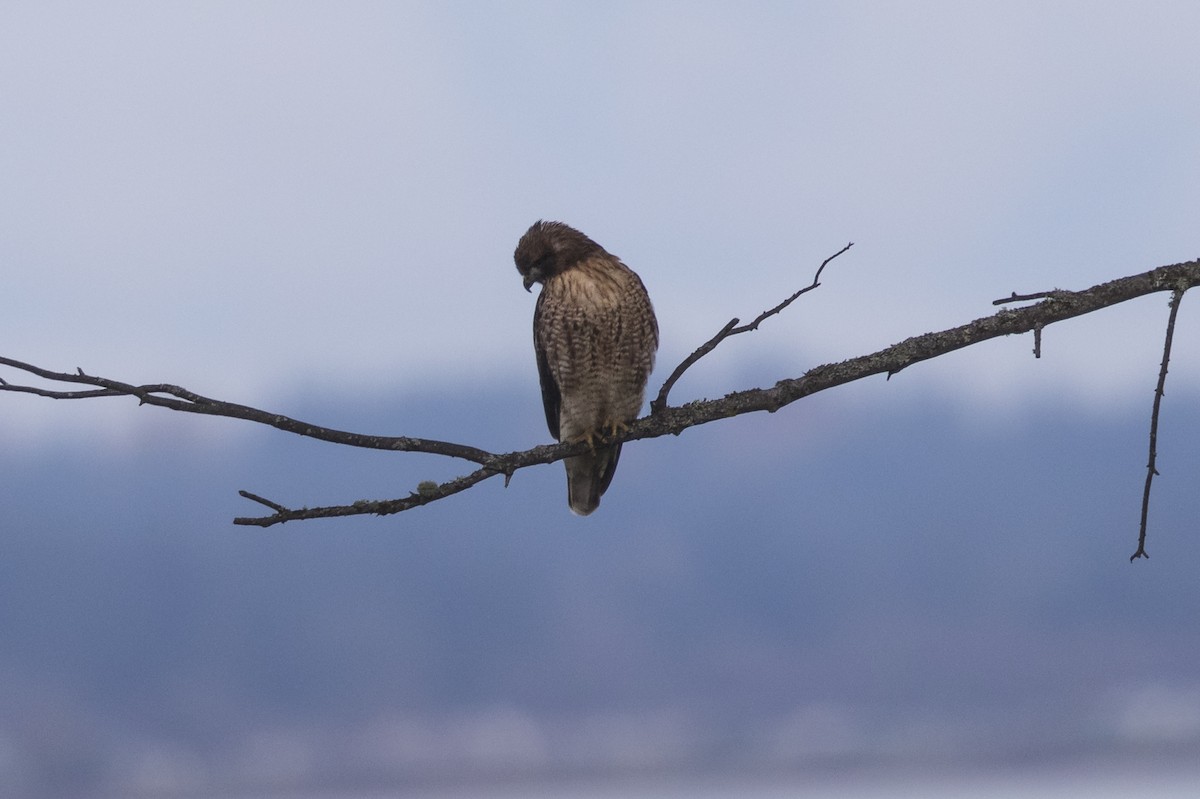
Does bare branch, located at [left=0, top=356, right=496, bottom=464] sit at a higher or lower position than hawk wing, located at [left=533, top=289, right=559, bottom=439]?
lower

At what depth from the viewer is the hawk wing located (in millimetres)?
5754

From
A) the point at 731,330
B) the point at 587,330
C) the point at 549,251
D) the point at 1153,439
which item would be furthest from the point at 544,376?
the point at 1153,439

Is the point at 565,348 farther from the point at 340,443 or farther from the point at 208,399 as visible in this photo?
the point at 208,399

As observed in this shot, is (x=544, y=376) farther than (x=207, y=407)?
Yes

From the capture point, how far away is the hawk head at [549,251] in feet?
18.7

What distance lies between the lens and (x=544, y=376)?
19.5ft

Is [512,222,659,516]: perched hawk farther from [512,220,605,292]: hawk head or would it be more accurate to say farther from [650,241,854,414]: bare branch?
[650,241,854,414]: bare branch

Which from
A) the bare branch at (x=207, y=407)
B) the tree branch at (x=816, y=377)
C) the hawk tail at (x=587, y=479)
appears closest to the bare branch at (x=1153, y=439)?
the tree branch at (x=816, y=377)

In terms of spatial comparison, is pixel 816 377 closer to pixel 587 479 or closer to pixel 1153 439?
pixel 1153 439

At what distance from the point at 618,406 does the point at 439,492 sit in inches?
81.1

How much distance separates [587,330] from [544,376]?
20.8 inches

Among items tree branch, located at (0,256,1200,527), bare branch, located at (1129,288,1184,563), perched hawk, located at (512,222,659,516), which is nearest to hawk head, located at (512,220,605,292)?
perched hawk, located at (512,222,659,516)

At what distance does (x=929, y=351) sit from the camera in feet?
12.4

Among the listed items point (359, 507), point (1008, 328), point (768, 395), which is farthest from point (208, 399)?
point (1008, 328)
